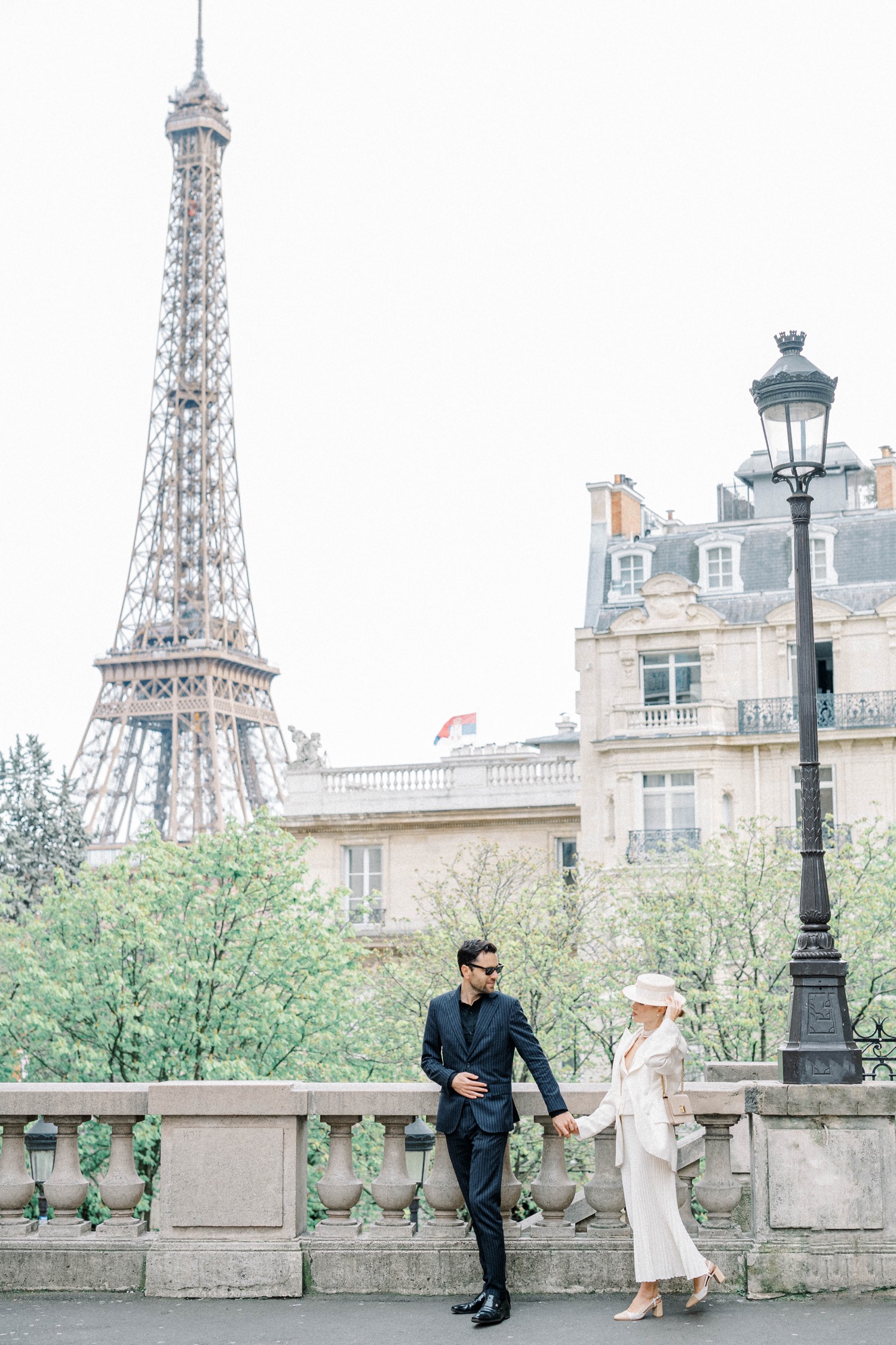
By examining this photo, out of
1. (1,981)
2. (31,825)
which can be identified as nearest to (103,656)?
(31,825)

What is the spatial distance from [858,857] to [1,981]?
17.3 m

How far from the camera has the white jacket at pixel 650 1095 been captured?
7734mm

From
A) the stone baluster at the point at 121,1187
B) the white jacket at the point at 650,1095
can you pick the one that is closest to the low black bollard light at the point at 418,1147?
the stone baluster at the point at 121,1187

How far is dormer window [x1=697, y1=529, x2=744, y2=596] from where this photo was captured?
141 feet

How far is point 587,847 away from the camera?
136 feet

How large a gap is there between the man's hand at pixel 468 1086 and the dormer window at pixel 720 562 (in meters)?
36.0

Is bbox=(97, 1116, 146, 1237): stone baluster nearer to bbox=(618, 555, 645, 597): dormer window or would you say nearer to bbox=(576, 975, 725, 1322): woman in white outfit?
bbox=(576, 975, 725, 1322): woman in white outfit

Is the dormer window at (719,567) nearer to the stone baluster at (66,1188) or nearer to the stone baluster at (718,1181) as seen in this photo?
the stone baluster at (718,1181)

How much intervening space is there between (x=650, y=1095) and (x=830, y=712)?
33.4 metres

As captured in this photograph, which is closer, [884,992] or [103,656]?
[884,992]

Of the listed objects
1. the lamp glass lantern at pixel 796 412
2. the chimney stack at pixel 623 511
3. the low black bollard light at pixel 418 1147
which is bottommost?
the low black bollard light at pixel 418 1147

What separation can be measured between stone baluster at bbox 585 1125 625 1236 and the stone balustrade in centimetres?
1

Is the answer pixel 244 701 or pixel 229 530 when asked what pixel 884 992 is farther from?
pixel 229 530

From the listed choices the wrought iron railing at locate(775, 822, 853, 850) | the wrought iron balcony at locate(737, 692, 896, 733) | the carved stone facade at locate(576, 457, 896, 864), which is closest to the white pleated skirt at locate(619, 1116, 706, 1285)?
the wrought iron railing at locate(775, 822, 853, 850)
